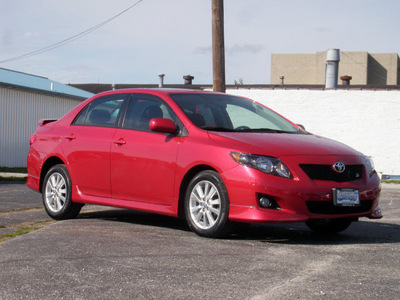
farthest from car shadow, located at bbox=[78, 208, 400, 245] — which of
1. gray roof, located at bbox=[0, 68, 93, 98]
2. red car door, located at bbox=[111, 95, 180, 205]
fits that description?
gray roof, located at bbox=[0, 68, 93, 98]

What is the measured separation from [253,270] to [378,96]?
75.0 ft

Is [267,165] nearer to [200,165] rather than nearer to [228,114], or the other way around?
[200,165]

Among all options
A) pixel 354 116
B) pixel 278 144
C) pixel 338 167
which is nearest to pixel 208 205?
pixel 278 144

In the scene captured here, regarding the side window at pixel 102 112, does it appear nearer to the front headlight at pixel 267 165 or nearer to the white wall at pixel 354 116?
the front headlight at pixel 267 165

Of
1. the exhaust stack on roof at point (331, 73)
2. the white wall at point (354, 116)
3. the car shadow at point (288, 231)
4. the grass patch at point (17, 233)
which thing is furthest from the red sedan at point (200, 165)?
the exhaust stack on roof at point (331, 73)

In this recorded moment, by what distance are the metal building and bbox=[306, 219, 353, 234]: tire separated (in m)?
21.5

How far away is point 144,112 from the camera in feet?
27.1

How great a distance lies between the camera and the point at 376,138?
27.4 metres

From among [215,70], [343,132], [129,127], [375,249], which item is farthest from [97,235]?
[343,132]

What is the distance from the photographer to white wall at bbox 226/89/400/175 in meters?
27.1

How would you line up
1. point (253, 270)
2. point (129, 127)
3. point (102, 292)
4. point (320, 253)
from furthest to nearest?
1. point (129, 127)
2. point (320, 253)
3. point (253, 270)
4. point (102, 292)

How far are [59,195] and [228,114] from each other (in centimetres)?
247

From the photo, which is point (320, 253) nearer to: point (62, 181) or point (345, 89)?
point (62, 181)

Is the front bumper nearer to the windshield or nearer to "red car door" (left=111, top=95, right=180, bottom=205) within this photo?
the windshield
